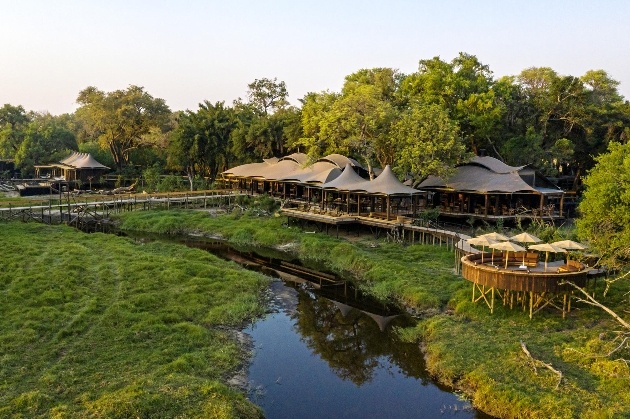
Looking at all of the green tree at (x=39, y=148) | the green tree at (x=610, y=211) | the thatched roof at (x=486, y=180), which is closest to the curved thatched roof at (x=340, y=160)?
the thatched roof at (x=486, y=180)

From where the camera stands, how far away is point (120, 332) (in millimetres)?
18938

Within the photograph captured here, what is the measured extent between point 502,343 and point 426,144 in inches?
955

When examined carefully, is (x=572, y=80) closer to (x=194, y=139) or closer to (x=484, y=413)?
(x=194, y=139)

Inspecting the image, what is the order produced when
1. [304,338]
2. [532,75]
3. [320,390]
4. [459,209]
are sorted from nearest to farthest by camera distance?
1. [320,390]
2. [304,338]
3. [459,209]
4. [532,75]

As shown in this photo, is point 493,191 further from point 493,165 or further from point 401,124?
point 401,124

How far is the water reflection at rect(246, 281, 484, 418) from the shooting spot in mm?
15648

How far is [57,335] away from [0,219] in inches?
1221

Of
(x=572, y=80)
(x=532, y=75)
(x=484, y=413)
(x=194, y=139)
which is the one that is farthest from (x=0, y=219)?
(x=532, y=75)

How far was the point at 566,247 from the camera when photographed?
21453 millimetres

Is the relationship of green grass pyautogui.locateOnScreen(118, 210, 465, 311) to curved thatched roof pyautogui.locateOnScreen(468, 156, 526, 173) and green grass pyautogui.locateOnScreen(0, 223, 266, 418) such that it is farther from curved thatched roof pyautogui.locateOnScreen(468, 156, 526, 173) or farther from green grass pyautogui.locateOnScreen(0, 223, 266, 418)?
curved thatched roof pyautogui.locateOnScreen(468, 156, 526, 173)

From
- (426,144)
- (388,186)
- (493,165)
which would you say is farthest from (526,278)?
(493,165)

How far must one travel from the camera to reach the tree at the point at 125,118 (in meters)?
76.5

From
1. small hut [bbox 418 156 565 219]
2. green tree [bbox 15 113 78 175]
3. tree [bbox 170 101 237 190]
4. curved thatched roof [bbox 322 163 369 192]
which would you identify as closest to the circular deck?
small hut [bbox 418 156 565 219]

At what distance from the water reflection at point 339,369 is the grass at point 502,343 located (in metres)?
0.89
